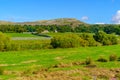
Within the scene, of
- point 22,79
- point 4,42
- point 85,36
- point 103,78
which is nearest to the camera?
point 22,79

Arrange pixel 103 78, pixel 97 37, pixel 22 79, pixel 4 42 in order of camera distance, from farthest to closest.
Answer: pixel 97 37 → pixel 4 42 → pixel 103 78 → pixel 22 79

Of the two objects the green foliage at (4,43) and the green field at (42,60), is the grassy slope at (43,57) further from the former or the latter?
the green foliage at (4,43)

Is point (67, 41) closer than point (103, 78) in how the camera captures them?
No

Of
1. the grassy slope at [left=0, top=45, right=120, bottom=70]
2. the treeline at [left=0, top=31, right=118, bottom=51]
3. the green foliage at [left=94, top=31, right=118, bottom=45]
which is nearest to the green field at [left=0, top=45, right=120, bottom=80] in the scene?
the grassy slope at [left=0, top=45, right=120, bottom=70]

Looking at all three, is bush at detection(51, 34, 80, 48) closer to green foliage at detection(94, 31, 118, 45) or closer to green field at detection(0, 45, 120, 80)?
green foliage at detection(94, 31, 118, 45)

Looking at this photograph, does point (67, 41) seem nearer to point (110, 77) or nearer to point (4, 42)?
point (4, 42)

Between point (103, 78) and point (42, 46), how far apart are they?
45.6 m

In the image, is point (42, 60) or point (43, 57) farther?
point (43, 57)

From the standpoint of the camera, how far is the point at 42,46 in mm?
75750

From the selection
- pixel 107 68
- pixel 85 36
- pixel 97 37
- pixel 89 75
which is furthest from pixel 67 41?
pixel 89 75

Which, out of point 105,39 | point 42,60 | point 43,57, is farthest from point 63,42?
point 42,60

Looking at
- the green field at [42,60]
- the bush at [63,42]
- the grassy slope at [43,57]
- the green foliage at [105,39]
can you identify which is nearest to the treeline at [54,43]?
the bush at [63,42]

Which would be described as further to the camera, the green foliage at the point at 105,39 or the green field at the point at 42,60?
the green foliage at the point at 105,39

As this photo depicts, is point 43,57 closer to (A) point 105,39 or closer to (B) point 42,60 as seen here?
(B) point 42,60
